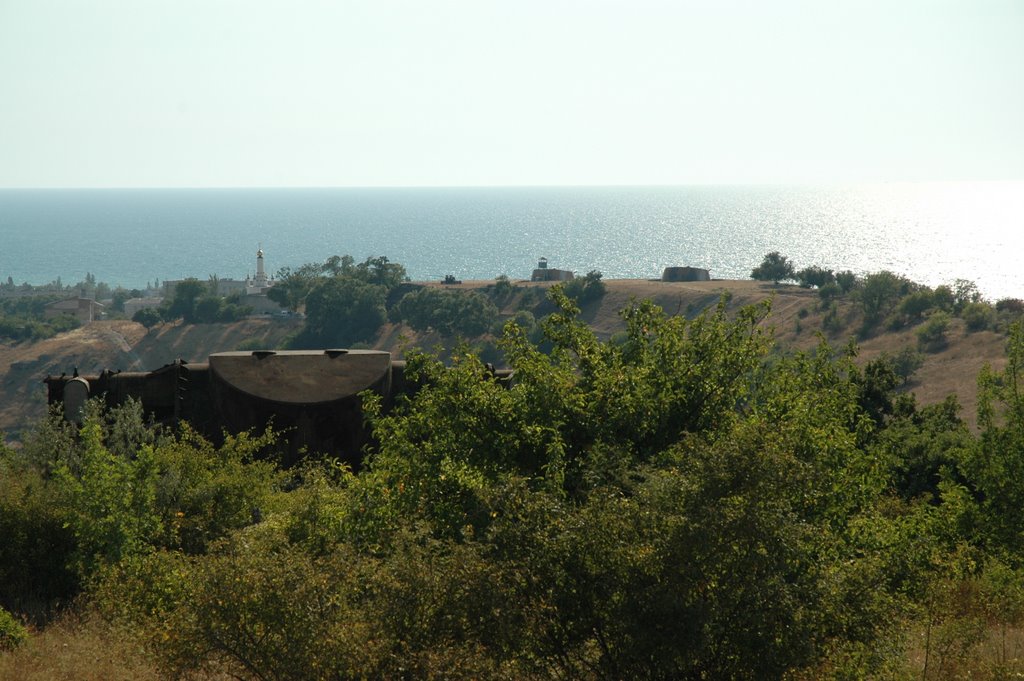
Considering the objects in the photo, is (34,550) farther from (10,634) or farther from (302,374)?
(302,374)

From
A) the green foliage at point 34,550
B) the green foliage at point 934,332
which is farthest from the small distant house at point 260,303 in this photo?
the green foliage at point 34,550

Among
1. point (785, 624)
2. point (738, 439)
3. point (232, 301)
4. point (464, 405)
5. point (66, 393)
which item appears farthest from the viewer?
point (232, 301)

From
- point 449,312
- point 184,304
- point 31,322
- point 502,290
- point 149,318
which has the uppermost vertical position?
point 502,290

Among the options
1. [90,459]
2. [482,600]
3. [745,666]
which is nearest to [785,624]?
[745,666]

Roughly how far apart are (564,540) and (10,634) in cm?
848

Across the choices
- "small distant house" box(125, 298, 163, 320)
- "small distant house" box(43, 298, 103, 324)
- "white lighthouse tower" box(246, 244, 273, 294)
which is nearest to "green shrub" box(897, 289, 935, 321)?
"white lighthouse tower" box(246, 244, 273, 294)

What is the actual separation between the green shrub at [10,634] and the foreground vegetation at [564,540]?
1.4 inches

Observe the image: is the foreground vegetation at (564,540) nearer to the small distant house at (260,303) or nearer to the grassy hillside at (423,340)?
the grassy hillside at (423,340)

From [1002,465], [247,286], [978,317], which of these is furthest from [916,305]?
[247,286]

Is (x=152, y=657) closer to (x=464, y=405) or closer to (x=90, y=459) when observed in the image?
(x=464, y=405)

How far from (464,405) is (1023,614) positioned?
829 cm

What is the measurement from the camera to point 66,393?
76.8ft

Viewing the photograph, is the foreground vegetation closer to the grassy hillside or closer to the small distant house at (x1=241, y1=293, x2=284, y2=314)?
the grassy hillside

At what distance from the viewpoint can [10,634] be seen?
43.1ft
